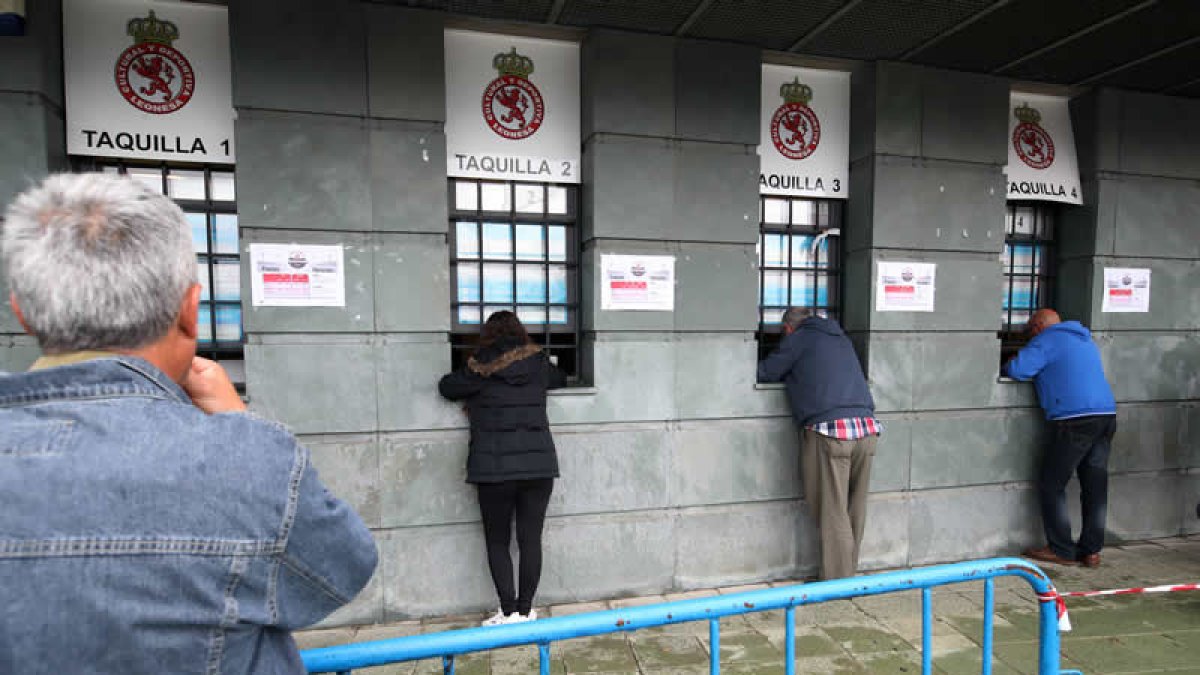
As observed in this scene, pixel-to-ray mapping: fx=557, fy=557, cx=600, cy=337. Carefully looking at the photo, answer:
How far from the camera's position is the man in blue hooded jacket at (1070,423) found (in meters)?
4.46

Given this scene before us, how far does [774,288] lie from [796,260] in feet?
1.04

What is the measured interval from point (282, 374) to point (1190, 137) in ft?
25.9

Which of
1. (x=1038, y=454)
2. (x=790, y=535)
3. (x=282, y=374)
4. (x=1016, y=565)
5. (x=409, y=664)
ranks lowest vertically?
(x=409, y=664)

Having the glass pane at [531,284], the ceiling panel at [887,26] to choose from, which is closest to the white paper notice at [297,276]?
the glass pane at [531,284]

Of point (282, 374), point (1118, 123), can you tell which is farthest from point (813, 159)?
point (282, 374)

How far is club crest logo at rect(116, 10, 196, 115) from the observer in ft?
11.3

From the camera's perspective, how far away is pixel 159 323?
3.04 ft

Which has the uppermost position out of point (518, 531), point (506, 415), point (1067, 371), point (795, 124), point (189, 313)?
point (795, 124)

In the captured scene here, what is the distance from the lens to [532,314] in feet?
13.8

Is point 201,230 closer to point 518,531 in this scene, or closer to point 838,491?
point 518,531

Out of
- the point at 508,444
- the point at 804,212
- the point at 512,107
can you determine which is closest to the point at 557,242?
the point at 512,107

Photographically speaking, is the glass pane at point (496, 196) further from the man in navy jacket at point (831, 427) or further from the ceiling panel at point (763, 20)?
the man in navy jacket at point (831, 427)

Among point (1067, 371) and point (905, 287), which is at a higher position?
point (905, 287)

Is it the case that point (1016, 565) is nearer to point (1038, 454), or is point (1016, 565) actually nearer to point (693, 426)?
point (693, 426)
